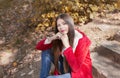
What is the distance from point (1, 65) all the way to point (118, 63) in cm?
322

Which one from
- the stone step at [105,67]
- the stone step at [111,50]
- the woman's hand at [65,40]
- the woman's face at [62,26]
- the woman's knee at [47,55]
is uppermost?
the woman's face at [62,26]

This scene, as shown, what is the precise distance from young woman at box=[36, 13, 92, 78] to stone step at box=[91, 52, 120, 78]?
1.61 ft

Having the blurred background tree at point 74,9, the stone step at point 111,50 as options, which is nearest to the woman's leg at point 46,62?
the stone step at point 111,50

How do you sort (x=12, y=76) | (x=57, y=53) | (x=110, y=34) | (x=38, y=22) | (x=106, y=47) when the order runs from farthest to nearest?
(x=38, y=22)
(x=12, y=76)
(x=110, y=34)
(x=106, y=47)
(x=57, y=53)

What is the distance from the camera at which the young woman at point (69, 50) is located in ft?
10.3

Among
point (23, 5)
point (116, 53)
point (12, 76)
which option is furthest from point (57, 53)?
point (23, 5)

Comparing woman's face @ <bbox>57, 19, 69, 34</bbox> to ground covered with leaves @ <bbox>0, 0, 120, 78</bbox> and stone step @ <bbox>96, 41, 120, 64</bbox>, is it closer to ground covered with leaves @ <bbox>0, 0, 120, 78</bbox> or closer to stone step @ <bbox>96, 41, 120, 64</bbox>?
stone step @ <bbox>96, 41, 120, 64</bbox>

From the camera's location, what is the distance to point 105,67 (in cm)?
389

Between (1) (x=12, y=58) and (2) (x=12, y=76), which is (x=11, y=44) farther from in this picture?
(2) (x=12, y=76)

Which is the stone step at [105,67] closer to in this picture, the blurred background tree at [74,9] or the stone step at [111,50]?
the stone step at [111,50]

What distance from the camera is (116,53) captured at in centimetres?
404

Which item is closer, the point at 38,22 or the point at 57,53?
the point at 57,53

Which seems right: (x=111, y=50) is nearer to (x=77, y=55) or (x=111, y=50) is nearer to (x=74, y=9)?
(x=77, y=55)

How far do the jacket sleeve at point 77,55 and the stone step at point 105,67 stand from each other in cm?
68
